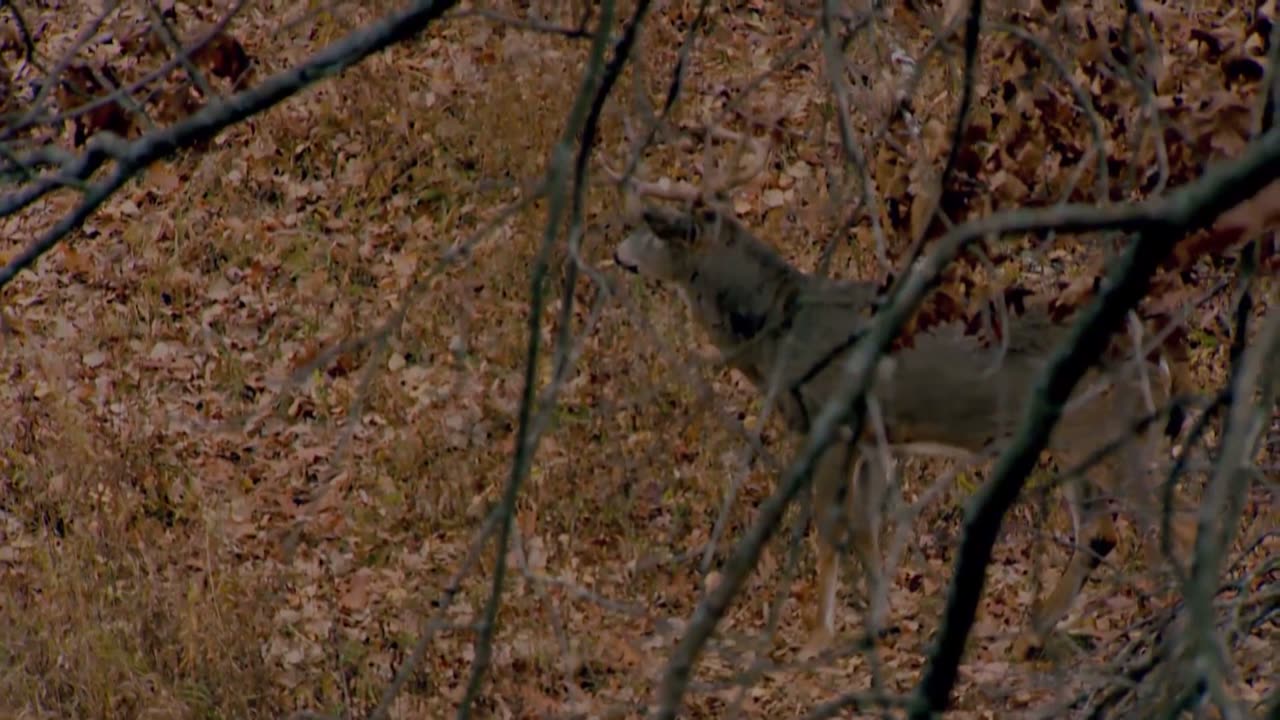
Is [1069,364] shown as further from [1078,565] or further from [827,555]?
[827,555]

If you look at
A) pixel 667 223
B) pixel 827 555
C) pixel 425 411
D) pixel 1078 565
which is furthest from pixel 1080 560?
pixel 425 411

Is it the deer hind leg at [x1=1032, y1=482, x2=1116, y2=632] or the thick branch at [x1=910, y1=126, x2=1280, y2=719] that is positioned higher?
the deer hind leg at [x1=1032, y1=482, x2=1116, y2=632]

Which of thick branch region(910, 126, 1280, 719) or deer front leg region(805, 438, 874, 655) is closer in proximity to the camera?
thick branch region(910, 126, 1280, 719)

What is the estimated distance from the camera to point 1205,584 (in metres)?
1.78

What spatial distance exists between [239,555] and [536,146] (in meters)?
3.33

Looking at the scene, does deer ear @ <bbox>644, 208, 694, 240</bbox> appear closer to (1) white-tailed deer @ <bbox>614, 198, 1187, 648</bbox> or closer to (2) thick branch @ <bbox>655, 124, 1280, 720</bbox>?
(1) white-tailed deer @ <bbox>614, 198, 1187, 648</bbox>

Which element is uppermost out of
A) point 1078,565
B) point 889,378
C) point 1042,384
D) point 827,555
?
point 889,378

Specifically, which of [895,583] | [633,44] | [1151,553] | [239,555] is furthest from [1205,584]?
[239,555]

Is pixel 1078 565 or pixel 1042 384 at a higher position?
pixel 1078 565

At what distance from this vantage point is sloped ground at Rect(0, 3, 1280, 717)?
6820mm

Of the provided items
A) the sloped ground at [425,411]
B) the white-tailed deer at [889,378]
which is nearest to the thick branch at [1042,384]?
the sloped ground at [425,411]

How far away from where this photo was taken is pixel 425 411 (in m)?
9.40

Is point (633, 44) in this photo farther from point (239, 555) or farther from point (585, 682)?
point (239, 555)

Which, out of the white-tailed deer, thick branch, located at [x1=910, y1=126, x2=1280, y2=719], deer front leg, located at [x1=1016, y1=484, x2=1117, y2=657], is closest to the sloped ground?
deer front leg, located at [x1=1016, y1=484, x2=1117, y2=657]
